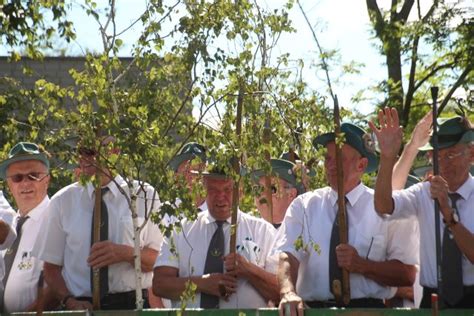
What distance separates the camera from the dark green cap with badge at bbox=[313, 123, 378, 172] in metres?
8.49

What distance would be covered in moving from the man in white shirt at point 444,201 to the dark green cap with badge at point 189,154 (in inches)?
55.3

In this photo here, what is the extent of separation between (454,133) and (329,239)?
1023 millimetres

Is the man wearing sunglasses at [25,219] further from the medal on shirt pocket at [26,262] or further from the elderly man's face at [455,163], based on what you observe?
the elderly man's face at [455,163]

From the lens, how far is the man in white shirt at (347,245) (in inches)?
325

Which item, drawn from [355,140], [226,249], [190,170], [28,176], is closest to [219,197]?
[190,170]

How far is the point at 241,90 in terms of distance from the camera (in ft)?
28.3

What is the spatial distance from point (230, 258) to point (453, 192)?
60.9 inches

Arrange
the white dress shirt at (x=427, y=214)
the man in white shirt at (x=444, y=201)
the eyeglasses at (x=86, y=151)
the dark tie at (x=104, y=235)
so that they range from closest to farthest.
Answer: the man in white shirt at (x=444, y=201) → the white dress shirt at (x=427, y=214) → the eyeglasses at (x=86, y=151) → the dark tie at (x=104, y=235)

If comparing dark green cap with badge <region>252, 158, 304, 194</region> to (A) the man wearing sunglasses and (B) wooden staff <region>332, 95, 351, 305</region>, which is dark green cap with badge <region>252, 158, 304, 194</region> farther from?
(A) the man wearing sunglasses

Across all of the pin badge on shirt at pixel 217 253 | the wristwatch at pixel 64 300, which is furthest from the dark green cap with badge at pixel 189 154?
the wristwatch at pixel 64 300

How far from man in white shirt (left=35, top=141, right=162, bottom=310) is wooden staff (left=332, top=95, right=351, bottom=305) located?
1312 mm

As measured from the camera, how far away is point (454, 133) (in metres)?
8.18

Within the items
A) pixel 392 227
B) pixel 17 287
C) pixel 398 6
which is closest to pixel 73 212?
pixel 17 287

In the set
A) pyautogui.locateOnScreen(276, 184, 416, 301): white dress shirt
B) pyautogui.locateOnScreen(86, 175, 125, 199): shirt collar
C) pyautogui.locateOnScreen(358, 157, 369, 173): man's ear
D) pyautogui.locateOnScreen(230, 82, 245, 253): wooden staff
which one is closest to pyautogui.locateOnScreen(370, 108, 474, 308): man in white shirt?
pyautogui.locateOnScreen(276, 184, 416, 301): white dress shirt
